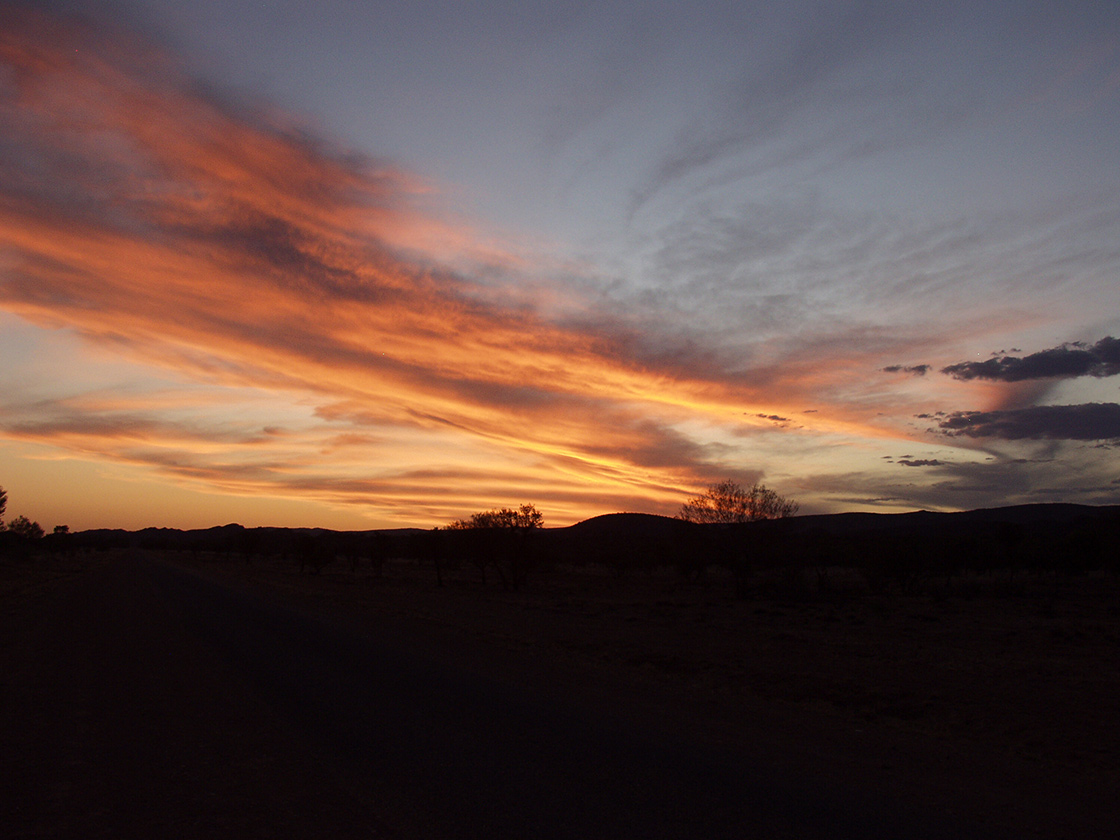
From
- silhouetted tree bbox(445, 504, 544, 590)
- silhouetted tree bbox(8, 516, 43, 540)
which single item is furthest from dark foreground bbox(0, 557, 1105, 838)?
silhouetted tree bbox(8, 516, 43, 540)

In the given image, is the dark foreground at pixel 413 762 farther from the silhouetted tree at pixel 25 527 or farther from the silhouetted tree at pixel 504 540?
the silhouetted tree at pixel 25 527

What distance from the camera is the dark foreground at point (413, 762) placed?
20.2 feet

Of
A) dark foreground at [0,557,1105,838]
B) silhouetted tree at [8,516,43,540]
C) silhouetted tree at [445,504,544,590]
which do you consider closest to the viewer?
dark foreground at [0,557,1105,838]

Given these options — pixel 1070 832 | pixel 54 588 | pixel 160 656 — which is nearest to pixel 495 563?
pixel 54 588

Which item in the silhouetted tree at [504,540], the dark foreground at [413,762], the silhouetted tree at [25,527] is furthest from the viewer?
the silhouetted tree at [25,527]

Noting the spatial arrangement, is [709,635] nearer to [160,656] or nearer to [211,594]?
[160,656]

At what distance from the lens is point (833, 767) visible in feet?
26.4

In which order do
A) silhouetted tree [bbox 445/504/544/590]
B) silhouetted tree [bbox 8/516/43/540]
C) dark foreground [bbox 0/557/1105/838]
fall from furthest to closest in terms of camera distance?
silhouetted tree [bbox 8/516/43/540] → silhouetted tree [bbox 445/504/544/590] → dark foreground [bbox 0/557/1105/838]

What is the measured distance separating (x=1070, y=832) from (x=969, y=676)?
32.5 ft

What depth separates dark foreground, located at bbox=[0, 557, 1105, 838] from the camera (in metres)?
6.17

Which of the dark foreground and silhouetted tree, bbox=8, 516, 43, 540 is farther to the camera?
silhouetted tree, bbox=8, 516, 43, 540

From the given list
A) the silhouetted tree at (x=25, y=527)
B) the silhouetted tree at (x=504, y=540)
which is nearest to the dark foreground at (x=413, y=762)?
the silhouetted tree at (x=504, y=540)

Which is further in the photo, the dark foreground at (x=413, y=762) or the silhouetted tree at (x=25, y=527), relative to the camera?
A: the silhouetted tree at (x=25, y=527)

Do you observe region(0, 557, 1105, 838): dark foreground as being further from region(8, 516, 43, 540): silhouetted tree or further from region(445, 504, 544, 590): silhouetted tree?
region(8, 516, 43, 540): silhouetted tree
